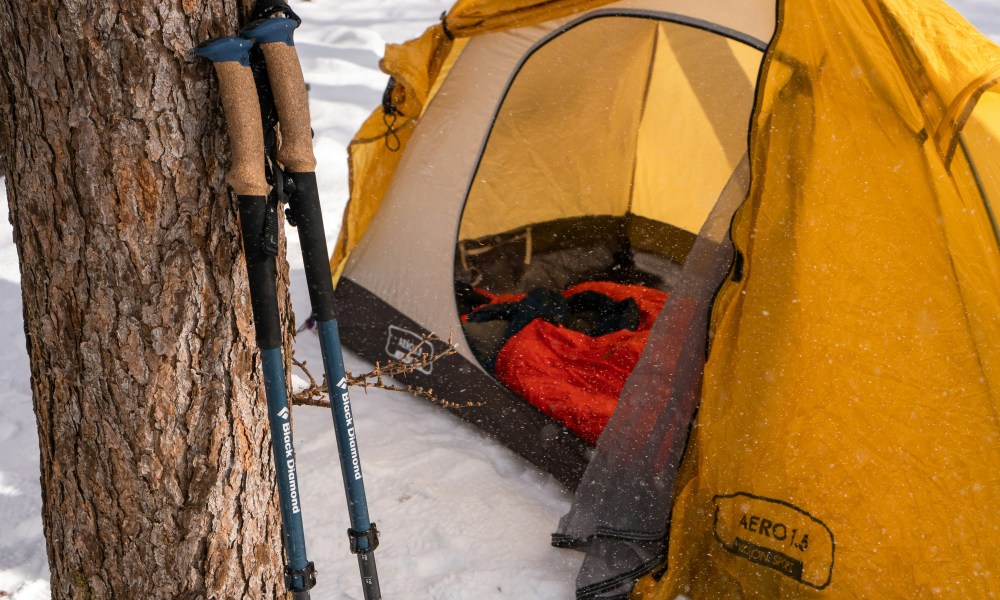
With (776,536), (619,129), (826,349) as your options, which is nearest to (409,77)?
(619,129)

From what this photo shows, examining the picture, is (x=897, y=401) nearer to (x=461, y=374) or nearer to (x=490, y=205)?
(x=461, y=374)

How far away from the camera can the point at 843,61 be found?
1.99 metres

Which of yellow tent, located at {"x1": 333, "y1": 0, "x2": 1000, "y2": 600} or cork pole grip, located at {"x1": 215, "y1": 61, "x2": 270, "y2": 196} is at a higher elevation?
cork pole grip, located at {"x1": 215, "y1": 61, "x2": 270, "y2": 196}

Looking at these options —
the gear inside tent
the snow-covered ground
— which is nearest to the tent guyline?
the snow-covered ground

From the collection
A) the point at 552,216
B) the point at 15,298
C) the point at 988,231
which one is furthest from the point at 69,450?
the point at 552,216

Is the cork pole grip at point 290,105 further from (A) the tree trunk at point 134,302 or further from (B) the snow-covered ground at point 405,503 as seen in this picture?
(B) the snow-covered ground at point 405,503

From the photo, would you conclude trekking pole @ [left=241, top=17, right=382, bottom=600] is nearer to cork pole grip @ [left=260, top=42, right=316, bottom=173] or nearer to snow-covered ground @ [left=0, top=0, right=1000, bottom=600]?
cork pole grip @ [left=260, top=42, right=316, bottom=173]

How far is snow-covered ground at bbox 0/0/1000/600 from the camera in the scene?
87.9 inches

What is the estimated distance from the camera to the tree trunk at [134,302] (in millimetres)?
1151

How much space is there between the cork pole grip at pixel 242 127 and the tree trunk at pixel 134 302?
55mm

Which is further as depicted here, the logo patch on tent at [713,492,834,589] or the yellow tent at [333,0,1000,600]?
the logo patch on tent at [713,492,834,589]

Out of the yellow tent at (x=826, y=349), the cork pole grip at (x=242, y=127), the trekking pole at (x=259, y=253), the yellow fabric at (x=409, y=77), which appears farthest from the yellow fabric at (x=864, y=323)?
the cork pole grip at (x=242, y=127)

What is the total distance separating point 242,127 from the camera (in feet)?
3.81

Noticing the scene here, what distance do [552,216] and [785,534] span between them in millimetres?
2128
